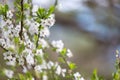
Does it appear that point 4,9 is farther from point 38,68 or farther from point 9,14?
point 38,68

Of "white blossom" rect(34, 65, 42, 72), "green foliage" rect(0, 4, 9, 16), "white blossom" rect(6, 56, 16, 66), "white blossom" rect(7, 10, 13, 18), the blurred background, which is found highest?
the blurred background

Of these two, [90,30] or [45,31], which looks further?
[90,30]

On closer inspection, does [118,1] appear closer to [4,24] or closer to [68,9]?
[68,9]

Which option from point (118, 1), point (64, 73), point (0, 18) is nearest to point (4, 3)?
point (0, 18)

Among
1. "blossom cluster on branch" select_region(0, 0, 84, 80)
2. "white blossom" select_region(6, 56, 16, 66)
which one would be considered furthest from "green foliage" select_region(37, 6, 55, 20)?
"white blossom" select_region(6, 56, 16, 66)

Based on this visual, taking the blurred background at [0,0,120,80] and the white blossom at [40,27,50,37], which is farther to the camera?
the blurred background at [0,0,120,80]

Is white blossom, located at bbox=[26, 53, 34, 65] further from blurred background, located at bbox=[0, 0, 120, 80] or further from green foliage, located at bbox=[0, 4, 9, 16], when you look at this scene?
blurred background, located at bbox=[0, 0, 120, 80]

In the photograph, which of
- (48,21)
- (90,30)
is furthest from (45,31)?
(90,30)

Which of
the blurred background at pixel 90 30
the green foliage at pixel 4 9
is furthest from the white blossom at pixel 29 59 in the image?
the blurred background at pixel 90 30

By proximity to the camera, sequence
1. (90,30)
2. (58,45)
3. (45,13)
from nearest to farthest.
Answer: (45,13)
(58,45)
(90,30)
